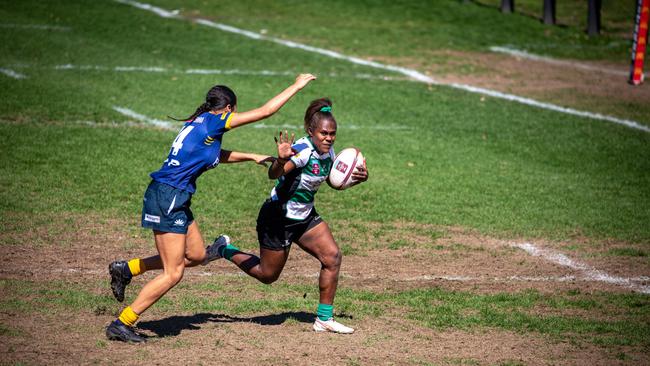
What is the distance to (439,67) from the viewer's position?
23.4 metres

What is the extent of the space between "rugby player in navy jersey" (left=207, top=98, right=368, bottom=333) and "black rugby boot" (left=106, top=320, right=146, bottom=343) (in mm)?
1388

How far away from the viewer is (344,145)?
53.8ft

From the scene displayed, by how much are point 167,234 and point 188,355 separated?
101 cm

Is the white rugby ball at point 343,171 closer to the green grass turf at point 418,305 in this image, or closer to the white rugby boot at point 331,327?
the white rugby boot at point 331,327

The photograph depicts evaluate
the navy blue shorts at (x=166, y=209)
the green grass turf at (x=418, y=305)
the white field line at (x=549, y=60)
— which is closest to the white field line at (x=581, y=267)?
the green grass turf at (x=418, y=305)

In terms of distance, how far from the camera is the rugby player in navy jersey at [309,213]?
8664 mm

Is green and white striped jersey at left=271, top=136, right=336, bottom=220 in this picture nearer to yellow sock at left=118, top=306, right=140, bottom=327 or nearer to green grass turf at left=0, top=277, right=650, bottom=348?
green grass turf at left=0, top=277, right=650, bottom=348

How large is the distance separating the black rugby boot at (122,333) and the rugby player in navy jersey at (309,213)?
139cm

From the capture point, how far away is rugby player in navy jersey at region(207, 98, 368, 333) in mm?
8664

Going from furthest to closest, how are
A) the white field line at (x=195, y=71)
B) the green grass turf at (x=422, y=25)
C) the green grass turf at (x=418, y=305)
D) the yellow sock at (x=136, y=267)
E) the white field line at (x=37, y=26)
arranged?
the green grass turf at (x=422, y=25) < the white field line at (x=37, y=26) < the white field line at (x=195, y=71) < the green grass turf at (x=418, y=305) < the yellow sock at (x=136, y=267)

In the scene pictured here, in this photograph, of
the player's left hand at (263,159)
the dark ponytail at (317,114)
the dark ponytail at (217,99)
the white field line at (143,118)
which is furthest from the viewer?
the white field line at (143,118)

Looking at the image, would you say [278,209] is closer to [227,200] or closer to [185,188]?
[185,188]

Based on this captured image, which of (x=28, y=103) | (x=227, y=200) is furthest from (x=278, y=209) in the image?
(x=28, y=103)

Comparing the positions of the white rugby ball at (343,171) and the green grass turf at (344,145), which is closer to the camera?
the white rugby ball at (343,171)
